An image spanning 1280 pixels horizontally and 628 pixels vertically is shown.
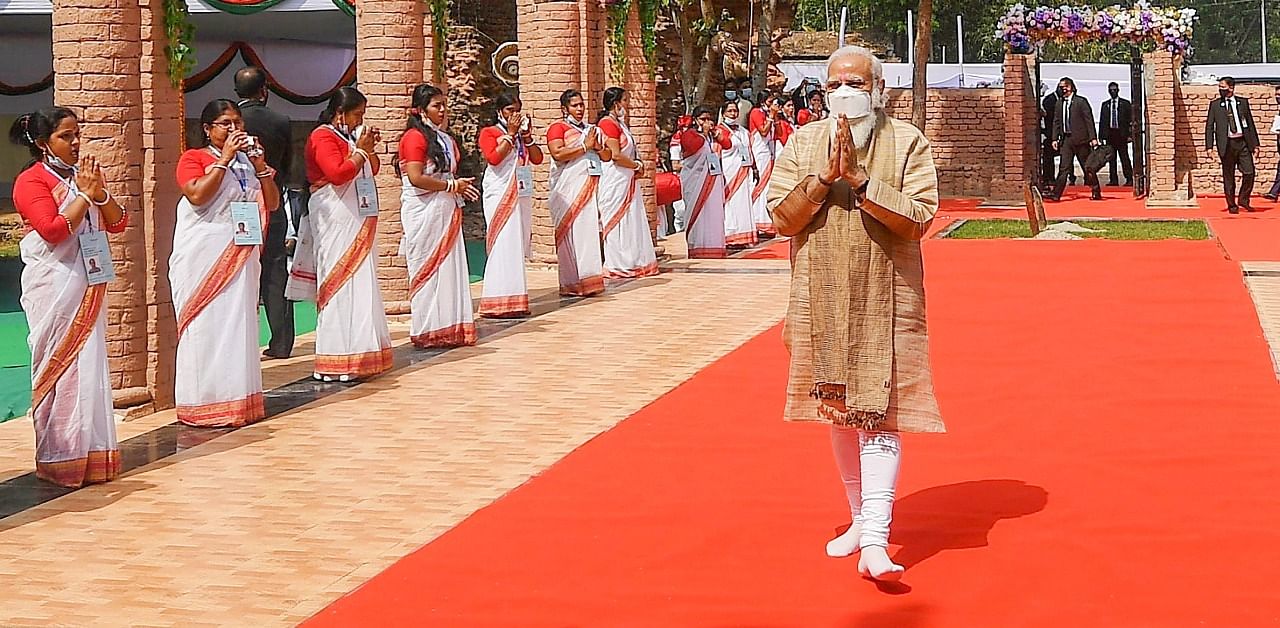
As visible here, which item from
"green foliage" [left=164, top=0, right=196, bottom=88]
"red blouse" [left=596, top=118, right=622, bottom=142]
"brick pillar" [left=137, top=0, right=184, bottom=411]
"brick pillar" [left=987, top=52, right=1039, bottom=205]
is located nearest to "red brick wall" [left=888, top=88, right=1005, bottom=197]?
"brick pillar" [left=987, top=52, right=1039, bottom=205]

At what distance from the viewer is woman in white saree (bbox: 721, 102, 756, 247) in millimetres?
17516

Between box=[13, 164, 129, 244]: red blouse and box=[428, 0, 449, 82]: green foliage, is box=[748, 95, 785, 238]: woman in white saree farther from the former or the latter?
box=[13, 164, 129, 244]: red blouse

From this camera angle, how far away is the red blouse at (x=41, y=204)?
6.67 m

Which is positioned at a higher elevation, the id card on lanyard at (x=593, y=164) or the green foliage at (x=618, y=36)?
the green foliage at (x=618, y=36)

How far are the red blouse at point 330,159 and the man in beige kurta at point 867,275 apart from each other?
14.3ft

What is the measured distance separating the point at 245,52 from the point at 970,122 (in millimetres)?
12270

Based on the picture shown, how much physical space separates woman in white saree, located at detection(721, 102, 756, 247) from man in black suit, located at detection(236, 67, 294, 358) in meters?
7.33

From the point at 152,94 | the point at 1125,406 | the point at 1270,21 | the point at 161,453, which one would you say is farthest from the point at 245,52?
the point at 1270,21

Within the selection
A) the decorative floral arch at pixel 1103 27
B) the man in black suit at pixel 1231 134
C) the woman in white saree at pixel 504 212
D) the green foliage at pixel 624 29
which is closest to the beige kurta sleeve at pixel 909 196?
the woman in white saree at pixel 504 212

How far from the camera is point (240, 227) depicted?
25.8 feet

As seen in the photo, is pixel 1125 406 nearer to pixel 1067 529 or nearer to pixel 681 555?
pixel 1067 529

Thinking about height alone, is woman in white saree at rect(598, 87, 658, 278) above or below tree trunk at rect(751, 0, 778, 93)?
below

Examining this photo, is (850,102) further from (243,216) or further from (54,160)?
(243,216)

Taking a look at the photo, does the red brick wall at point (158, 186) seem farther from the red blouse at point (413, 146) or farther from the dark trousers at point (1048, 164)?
the dark trousers at point (1048, 164)
